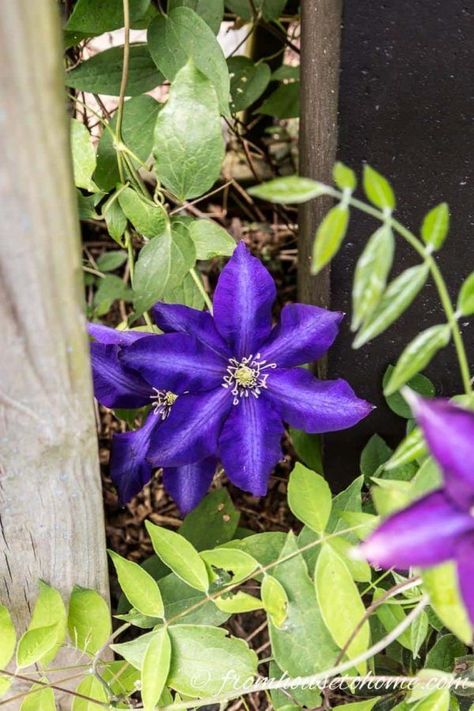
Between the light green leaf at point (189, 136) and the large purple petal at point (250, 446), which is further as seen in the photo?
the large purple petal at point (250, 446)

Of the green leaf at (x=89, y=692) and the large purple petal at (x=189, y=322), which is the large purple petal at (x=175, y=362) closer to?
the large purple petal at (x=189, y=322)

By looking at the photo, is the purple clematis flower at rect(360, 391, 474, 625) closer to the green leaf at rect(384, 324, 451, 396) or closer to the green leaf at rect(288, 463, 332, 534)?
the green leaf at rect(384, 324, 451, 396)

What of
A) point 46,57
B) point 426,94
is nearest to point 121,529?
point 426,94

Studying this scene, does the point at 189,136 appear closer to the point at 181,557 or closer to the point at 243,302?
the point at 243,302

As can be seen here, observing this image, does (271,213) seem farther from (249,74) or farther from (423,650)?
(423,650)

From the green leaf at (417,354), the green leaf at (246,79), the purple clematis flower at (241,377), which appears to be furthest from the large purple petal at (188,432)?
the green leaf at (246,79)

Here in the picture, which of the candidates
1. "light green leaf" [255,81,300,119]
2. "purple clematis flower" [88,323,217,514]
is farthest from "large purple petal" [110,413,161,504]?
"light green leaf" [255,81,300,119]
